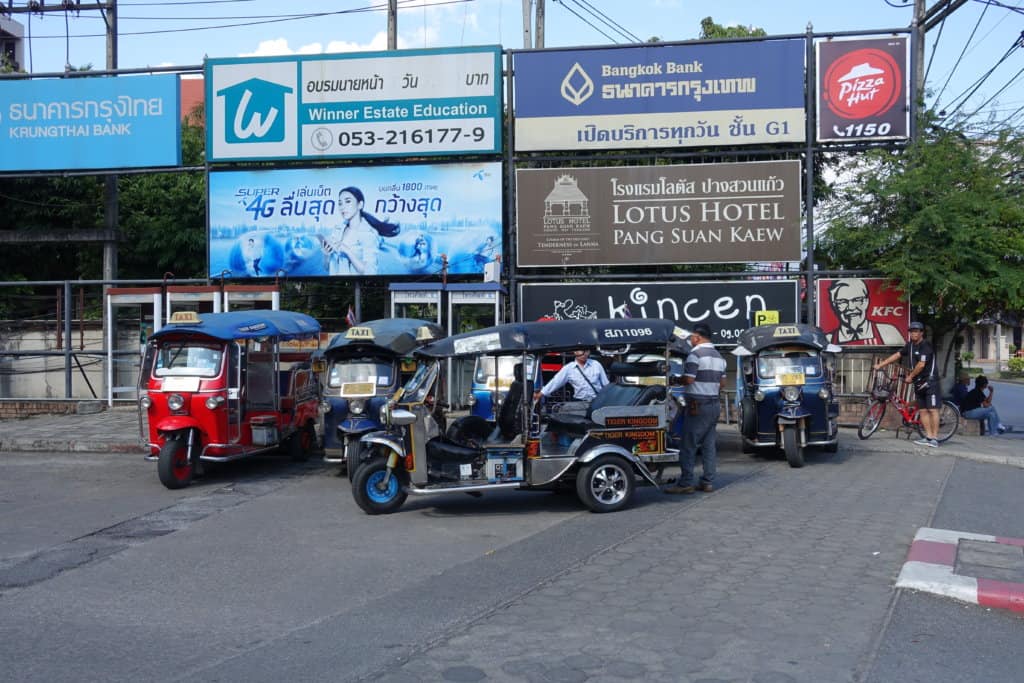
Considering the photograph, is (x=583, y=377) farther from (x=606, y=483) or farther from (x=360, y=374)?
(x=360, y=374)

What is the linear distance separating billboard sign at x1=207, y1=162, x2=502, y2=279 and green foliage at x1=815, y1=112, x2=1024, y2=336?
6921 mm

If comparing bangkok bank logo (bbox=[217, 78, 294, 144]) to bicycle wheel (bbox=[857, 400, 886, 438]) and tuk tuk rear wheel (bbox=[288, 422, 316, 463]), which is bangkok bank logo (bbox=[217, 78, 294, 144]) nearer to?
tuk tuk rear wheel (bbox=[288, 422, 316, 463])

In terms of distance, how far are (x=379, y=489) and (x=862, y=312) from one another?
1207 cm

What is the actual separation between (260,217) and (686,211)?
8838mm

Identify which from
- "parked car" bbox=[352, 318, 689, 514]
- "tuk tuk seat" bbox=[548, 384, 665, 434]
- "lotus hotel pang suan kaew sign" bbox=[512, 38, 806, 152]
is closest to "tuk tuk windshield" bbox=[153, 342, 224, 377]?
"parked car" bbox=[352, 318, 689, 514]

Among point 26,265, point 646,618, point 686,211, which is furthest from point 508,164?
point 26,265

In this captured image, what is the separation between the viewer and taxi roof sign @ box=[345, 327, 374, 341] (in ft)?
45.5

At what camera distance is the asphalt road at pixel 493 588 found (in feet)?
19.0

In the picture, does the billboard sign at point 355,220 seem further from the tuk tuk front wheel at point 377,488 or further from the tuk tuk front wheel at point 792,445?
the tuk tuk front wheel at point 377,488

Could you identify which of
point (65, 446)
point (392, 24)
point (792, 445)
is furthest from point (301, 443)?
point (392, 24)

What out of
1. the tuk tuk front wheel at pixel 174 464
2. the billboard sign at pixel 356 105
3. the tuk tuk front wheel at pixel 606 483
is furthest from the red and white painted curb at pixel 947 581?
the billboard sign at pixel 356 105

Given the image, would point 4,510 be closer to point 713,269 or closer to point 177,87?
point 177,87

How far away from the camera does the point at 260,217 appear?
67.0ft

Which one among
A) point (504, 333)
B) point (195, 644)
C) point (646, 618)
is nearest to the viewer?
point (195, 644)
